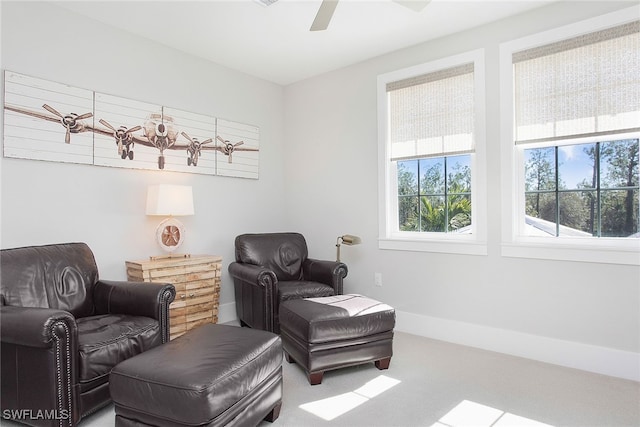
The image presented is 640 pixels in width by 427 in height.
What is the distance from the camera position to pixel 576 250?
8.96 ft

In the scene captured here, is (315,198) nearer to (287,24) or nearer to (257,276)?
(257,276)

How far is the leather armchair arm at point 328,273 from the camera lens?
3498 millimetres

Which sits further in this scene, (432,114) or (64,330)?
(432,114)

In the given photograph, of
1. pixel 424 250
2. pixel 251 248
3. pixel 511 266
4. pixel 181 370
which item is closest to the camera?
pixel 181 370

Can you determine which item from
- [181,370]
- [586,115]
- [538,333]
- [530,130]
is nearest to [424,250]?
[538,333]

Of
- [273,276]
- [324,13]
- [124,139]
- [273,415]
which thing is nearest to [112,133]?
[124,139]

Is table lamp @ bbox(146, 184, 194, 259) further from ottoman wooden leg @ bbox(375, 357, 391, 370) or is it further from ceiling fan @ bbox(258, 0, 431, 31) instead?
ottoman wooden leg @ bbox(375, 357, 391, 370)

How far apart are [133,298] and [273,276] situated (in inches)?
43.5

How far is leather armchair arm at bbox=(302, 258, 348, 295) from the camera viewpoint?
350 cm

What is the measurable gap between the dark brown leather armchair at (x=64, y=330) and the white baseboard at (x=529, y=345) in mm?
2218

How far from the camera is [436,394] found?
2.30m

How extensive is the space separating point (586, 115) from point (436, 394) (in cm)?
222

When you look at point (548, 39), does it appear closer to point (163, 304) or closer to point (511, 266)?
point (511, 266)

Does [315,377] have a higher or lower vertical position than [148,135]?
lower
